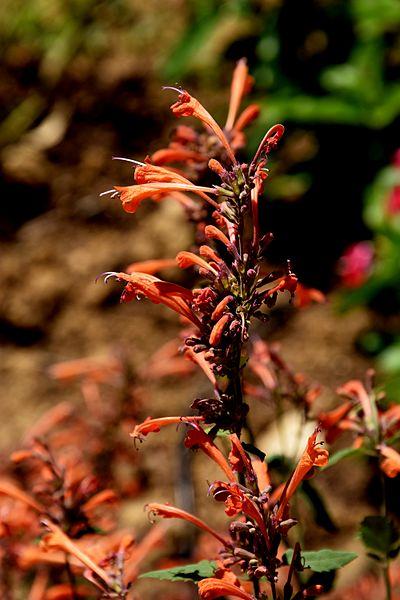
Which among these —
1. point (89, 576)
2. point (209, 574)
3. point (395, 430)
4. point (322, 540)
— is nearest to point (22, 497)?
point (89, 576)

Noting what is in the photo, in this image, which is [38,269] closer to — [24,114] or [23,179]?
[23,179]

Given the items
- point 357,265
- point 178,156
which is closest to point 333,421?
point 178,156

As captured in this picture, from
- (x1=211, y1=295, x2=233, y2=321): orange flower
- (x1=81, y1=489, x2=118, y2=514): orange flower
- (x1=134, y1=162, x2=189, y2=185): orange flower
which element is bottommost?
(x1=81, y1=489, x2=118, y2=514): orange flower

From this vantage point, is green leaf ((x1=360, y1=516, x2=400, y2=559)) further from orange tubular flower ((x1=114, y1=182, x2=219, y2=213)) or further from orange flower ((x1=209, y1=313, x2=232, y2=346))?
orange tubular flower ((x1=114, y1=182, x2=219, y2=213))

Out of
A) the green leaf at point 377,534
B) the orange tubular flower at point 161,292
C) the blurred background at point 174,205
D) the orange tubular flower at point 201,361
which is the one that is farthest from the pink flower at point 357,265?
the orange tubular flower at point 161,292

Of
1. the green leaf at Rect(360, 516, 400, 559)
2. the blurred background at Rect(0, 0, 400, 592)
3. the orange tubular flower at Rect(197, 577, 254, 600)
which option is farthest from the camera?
the blurred background at Rect(0, 0, 400, 592)

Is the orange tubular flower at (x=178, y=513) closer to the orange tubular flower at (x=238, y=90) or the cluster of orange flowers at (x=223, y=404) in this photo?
the cluster of orange flowers at (x=223, y=404)

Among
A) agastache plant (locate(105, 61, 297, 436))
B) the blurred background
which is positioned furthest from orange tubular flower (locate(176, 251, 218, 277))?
the blurred background
